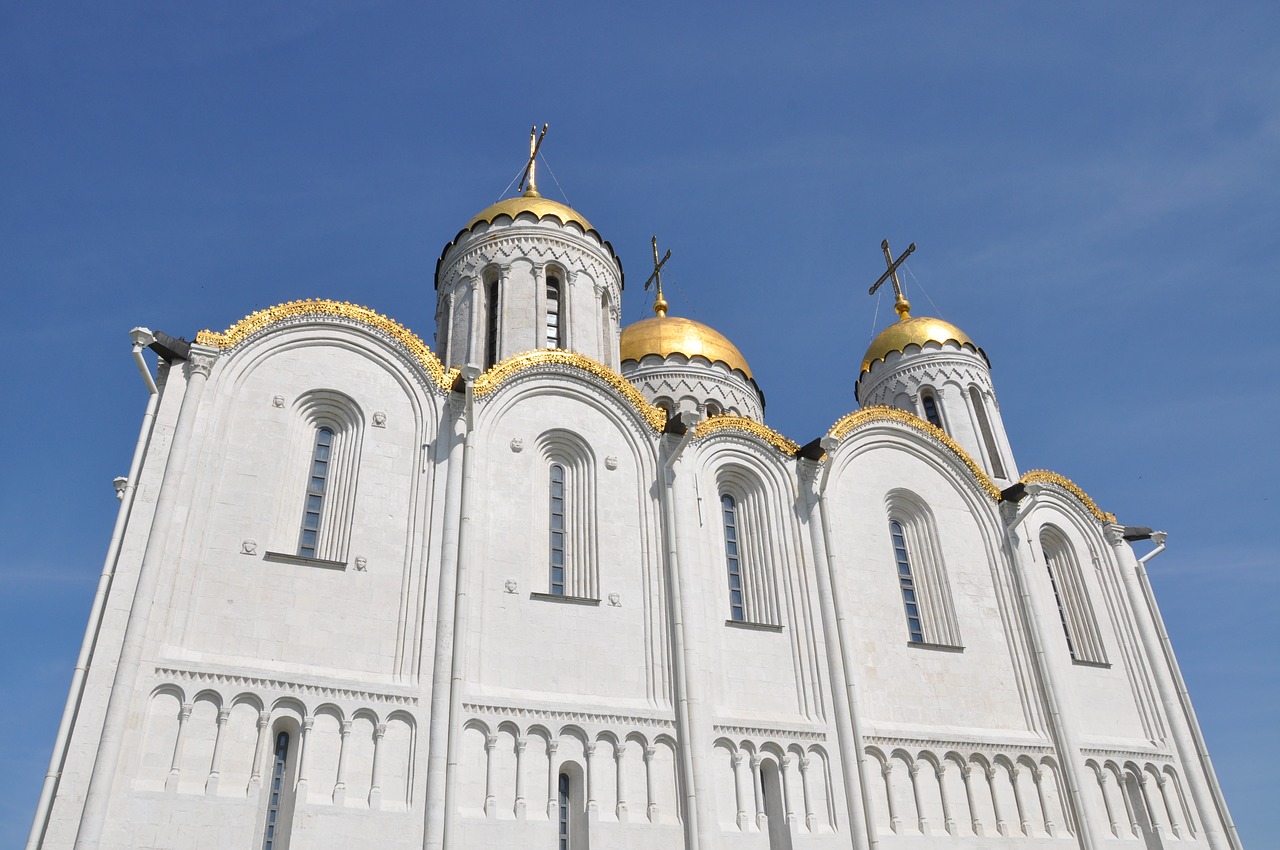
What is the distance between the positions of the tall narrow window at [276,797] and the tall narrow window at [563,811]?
145 inches

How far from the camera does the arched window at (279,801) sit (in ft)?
39.3

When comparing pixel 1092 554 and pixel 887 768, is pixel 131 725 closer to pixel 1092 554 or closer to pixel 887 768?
pixel 887 768

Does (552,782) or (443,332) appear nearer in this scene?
(552,782)

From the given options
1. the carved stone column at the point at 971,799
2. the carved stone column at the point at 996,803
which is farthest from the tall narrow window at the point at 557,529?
the carved stone column at the point at 996,803

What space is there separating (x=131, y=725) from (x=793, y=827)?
365 inches

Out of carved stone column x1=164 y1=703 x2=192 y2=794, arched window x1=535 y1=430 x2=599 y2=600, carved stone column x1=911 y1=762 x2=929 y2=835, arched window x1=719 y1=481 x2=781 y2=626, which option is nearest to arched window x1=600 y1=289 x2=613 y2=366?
arched window x1=535 y1=430 x2=599 y2=600

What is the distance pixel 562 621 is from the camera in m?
15.1

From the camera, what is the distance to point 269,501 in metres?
14.3

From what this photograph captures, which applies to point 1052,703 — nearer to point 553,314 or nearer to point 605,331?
point 605,331

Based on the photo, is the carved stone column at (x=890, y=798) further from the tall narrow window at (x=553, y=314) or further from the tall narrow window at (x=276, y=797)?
the tall narrow window at (x=553, y=314)

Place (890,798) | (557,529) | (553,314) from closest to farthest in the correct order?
(890,798)
(557,529)
(553,314)

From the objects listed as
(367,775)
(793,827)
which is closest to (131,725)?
(367,775)

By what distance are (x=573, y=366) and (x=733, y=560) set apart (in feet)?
15.1

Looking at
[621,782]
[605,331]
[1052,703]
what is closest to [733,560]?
[621,782]
